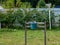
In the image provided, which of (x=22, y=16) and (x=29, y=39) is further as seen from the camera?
(x=22, y=16)

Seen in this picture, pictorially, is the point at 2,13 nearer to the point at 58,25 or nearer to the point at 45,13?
the point at 45,13

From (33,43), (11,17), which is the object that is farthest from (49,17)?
(33,43)

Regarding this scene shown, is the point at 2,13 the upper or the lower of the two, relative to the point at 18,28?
upper

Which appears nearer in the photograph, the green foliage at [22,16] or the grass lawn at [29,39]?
the grass lawn at [29,39]

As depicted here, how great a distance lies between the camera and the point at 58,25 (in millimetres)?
19141

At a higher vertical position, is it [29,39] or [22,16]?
[22,16]

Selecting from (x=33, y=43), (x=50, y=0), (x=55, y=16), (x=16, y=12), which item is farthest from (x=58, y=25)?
(x=50, y=0)

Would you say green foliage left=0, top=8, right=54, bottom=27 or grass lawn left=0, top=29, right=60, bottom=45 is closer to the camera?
grass lawn left=0, top=29, right=60, bottom=45

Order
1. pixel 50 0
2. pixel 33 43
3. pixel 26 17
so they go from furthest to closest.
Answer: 1. pixel 50 0
2. pixel 26 17
3. pixel 33 43

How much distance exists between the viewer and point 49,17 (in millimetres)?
18406

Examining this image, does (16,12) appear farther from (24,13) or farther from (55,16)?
(55,16)

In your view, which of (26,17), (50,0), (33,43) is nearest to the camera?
(33,43)

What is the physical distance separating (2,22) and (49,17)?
3724 mm

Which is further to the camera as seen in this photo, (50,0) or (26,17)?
(50,0)
